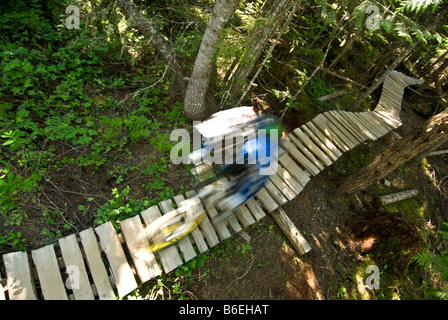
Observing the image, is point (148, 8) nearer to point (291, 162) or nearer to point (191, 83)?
point (191, 83)

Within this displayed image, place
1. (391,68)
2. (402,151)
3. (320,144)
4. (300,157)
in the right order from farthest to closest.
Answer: (391,68) → (320,144) → (300,157) → (402,151)

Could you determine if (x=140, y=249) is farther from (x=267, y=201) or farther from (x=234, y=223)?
(x=267, y=201)

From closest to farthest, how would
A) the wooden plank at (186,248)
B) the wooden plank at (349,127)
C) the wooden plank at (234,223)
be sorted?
the wooden plank at (186,248) < the wooden plank at (234,223) < the wooden plank at (349,127)

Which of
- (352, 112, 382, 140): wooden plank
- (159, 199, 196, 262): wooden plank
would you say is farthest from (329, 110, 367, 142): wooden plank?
(159, 199, 196, 262): wooden plank

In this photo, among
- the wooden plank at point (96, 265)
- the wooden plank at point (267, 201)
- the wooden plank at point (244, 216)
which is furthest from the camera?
the wooden plank at point (267, 201)

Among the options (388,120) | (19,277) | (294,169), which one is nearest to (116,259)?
(19,277)

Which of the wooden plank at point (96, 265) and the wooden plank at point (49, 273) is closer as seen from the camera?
the wooden plank at point (49, 273)

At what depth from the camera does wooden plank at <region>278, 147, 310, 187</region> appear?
4824 millimetres

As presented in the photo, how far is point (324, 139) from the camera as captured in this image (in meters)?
5.68

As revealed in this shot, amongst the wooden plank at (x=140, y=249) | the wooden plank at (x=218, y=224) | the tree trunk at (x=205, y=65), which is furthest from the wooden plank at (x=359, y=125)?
the wooden plank at (x=140, y=249)

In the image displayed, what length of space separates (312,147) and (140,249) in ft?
14.8

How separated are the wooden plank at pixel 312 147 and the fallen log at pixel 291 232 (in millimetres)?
1885

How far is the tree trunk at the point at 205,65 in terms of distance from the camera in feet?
11.9

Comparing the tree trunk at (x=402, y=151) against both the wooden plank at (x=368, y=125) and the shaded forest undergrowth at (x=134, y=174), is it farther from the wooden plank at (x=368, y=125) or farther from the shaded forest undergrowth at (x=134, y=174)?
the wooden plank at (x=368, y=125)
